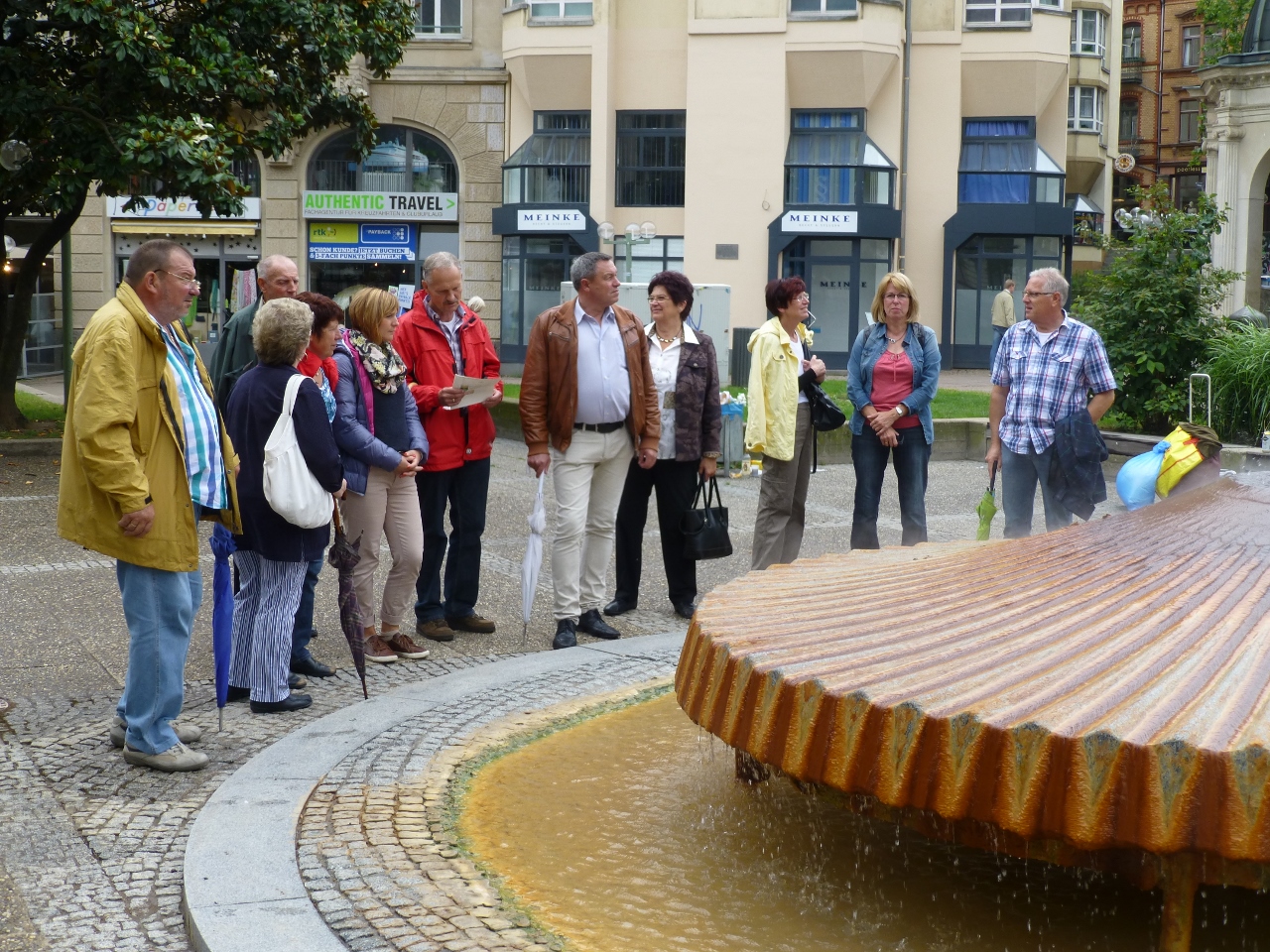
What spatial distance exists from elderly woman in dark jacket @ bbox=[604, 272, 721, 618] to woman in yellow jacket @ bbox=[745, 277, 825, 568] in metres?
0.29

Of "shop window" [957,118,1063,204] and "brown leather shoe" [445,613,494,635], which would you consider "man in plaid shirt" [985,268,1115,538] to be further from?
"shop window" [957,118,1063,204]

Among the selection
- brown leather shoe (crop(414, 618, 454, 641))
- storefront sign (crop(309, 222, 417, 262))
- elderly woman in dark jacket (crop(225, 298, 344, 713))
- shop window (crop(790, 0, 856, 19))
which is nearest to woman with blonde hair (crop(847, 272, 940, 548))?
brown leather shoe (crop(414, 618, 454, 641))

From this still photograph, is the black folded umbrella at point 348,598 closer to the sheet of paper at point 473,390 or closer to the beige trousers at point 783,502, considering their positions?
the sheet of paper at point 473,390

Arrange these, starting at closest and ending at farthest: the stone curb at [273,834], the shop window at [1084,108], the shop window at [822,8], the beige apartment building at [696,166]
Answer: the stone curb at [273,834]
the shop window at [822,8]
the beige apartment building at [696,166]
the shop window at [1084,108]

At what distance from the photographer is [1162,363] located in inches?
553

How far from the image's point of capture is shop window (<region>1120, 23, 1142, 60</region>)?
58.3 m

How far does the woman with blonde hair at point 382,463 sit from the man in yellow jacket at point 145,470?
1.32 meters

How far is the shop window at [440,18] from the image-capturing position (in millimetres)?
30641

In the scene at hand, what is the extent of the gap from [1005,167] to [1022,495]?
82.5ft

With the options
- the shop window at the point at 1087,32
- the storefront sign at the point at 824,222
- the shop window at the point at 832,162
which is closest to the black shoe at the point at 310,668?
the storefront sign at the point at 824,222

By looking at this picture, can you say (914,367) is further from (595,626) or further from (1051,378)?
(595,626)

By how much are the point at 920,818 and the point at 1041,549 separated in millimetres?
1321

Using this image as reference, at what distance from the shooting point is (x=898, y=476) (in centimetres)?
800

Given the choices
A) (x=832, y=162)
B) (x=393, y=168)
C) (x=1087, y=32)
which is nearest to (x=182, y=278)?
(x=832, y=162)
